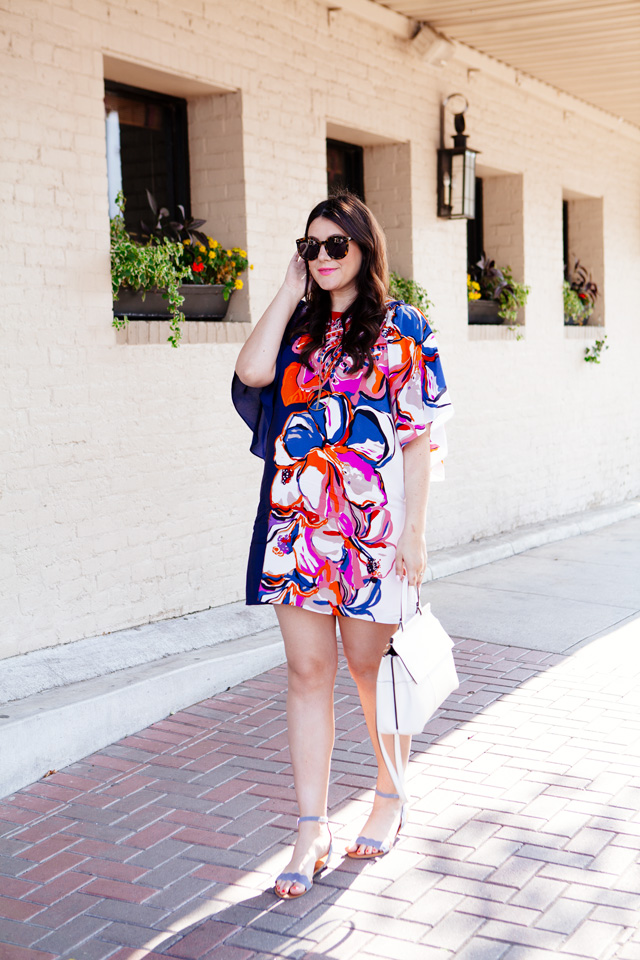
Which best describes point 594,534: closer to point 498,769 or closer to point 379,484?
point 498,769

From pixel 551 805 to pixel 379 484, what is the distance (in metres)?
1.30

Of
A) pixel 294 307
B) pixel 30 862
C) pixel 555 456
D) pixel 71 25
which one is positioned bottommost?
pixel 30 862

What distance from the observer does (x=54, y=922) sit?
9.02 ft

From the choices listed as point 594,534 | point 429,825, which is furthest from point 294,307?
point 594,534

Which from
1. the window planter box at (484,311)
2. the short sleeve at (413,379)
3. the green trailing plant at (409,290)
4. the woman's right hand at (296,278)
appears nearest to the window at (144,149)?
the green trailing plant at (409,290)

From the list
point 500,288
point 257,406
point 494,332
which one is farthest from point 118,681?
point 500,288

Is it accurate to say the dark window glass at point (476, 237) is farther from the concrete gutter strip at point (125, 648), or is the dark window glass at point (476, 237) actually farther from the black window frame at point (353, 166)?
the concrete gutter strip at point (125, 648)

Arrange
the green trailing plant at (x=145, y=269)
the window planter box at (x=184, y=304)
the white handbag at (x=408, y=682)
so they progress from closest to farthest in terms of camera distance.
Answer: the white handbag at (x=408, y=682) < the green trailing plant at (x=145, y=269) < the window planter box at (x=184, y=304)

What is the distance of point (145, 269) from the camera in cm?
495

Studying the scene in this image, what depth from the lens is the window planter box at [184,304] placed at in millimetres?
5059

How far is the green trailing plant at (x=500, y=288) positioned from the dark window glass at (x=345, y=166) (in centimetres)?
147

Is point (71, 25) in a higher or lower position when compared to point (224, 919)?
higher

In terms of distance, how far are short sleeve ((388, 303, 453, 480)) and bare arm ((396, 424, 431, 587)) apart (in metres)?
0.04

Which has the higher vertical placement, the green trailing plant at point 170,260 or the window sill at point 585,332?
the green trailing plant at point 170,260
